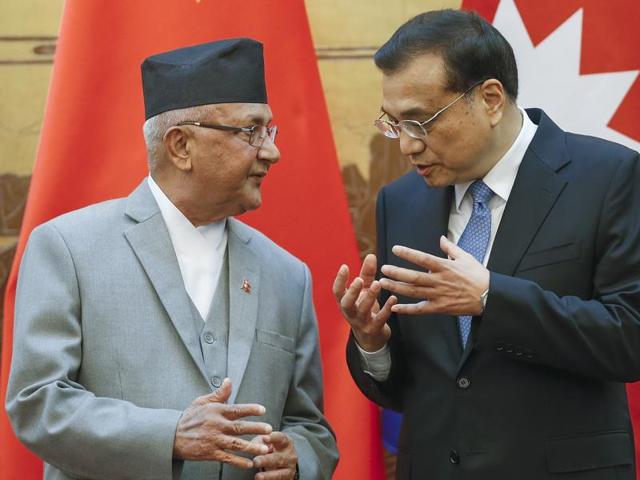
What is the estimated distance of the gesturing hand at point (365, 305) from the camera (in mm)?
2590

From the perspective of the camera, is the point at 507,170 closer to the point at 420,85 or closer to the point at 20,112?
the point at 420,85

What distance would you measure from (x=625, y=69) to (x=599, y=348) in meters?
1.45

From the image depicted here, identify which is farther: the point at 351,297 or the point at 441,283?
the point at 351,297

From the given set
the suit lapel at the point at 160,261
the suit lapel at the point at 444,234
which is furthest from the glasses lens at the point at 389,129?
the suit lapel at the point at 160,261

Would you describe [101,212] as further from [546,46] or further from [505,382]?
[546,46]

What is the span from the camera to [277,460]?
2.60m

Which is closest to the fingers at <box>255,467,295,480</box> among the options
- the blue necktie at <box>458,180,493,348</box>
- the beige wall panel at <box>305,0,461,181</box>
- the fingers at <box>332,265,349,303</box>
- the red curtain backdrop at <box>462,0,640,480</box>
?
the fingers at <box>332,265,349,303</box>

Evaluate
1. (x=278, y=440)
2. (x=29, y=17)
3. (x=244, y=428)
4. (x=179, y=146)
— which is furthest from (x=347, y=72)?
(x=244, y=428)

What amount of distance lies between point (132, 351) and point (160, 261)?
0.26 metres

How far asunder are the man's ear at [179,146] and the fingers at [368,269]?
568 millimetres

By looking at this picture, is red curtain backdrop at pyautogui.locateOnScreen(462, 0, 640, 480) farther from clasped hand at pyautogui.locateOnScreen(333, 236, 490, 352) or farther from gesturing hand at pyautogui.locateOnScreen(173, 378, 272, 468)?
gesturing hand at pyautogui.locateOnScreen(173, 378, 272, 468)

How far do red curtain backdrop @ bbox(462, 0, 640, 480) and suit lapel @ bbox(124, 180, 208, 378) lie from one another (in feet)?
5.46

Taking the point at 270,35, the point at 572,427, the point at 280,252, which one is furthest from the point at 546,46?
the point at 572,427

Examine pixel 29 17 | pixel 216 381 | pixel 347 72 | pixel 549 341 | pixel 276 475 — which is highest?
pixel 29 17
